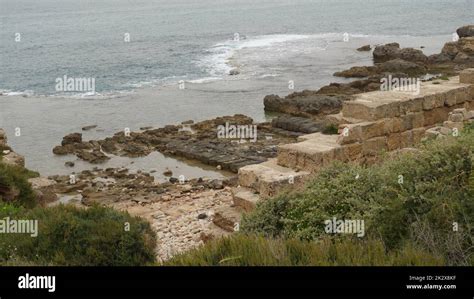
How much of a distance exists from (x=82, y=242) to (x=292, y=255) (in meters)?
3.45

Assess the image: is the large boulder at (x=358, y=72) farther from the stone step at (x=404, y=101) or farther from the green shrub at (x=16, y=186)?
the green shrub at (x=16, y=186)

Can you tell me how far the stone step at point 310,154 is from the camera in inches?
435

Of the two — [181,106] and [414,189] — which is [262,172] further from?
[181,106]

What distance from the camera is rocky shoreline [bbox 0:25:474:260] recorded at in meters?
12.9

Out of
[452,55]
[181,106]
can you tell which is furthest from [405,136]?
[452,55]

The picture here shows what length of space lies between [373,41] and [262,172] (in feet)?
170

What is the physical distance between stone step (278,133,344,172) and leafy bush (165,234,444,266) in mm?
4673

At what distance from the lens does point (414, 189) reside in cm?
801

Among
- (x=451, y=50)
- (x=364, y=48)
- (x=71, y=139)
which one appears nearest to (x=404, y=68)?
(x=451, y=50)
